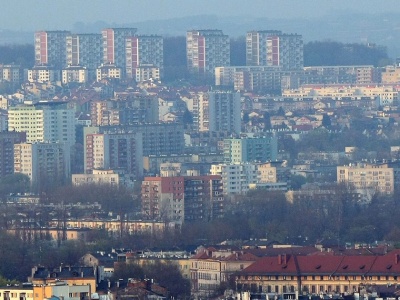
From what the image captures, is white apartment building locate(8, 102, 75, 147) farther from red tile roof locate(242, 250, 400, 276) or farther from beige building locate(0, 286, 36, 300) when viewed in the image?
beige building locate(0, 286, 36, 300)

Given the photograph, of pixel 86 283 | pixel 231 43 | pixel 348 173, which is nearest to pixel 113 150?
pixel 348 173

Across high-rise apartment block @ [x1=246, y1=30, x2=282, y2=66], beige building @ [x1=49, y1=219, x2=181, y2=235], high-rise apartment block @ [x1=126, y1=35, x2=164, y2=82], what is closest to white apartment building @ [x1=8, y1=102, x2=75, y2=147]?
beige building @ [x1=49, y1=219, x2=181, y2=235]

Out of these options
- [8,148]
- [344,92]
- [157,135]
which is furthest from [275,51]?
[8,148]

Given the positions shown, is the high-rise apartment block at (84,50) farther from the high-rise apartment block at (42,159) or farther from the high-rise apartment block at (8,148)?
the high-rise apartment block at (42,159)

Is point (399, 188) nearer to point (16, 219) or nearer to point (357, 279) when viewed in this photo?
point (16, 219)

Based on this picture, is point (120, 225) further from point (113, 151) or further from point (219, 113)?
point (219, 113)

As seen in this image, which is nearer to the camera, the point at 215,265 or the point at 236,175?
the point at 215,265
